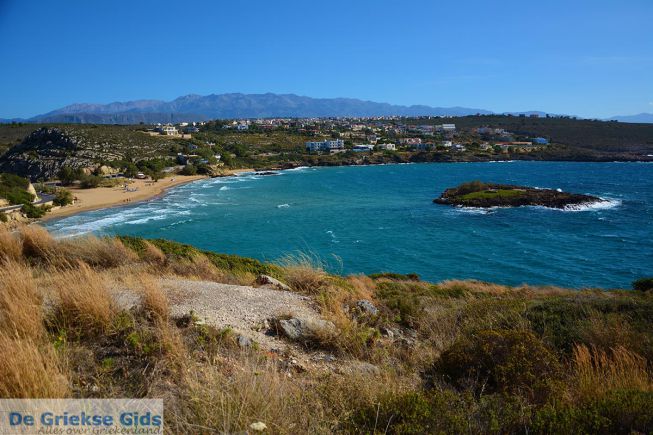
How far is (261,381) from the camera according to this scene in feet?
10.5

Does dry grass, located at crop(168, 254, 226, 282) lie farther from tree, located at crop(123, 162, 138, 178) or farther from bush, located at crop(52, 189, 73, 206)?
tree, located at crop(123, 162, 138, 178)

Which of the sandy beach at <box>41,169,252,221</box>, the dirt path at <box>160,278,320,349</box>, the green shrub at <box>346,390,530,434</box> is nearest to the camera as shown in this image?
the green shrub at <box>346,390,530,434</box>

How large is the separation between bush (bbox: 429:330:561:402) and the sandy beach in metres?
44.8

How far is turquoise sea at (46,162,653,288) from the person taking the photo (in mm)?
26297

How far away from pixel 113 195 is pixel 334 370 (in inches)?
2258

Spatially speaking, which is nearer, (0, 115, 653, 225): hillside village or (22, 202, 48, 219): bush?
(22, 202, 48, 219): bush

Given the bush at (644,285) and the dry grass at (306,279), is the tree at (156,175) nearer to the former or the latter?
the dry grass at (306,279)

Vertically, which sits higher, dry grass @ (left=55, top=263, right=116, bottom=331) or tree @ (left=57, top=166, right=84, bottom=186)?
dry grass @ (left=55, top=263, right=116, bottom=331)

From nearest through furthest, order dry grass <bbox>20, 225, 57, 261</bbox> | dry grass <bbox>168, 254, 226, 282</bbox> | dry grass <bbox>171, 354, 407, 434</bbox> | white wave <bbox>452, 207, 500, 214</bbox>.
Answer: dry grass <bbox>171, 354, 407, 434</bbox>
dry grass <bbox>168, 254, 226, 282</bbox>
dry grass <bbox>20, 225, 57, 261</bbox>
white wave <bbox>452, 207, 500, 214</bbox>

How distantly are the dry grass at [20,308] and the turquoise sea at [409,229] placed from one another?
8935mm

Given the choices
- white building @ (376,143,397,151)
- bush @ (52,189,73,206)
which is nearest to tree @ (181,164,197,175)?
bush @ (52,189,73,206)

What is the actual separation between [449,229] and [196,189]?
41.5m

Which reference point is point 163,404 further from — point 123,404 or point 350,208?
point 350,208

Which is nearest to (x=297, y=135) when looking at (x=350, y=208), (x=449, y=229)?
(x=350, y=208)
